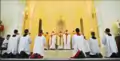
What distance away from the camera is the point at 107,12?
489 inches

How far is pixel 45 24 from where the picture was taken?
1219 cm

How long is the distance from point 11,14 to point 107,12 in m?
5.45

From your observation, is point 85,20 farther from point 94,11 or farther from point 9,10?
point 9,10

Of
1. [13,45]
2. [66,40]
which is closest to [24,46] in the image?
[13,45]

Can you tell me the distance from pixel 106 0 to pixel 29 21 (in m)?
4.61

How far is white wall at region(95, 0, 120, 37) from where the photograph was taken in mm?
12086

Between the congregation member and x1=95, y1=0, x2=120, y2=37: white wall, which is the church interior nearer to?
x1=95, y1=0, x2=120, y2=37: white wall

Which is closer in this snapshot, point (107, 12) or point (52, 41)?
point (52, 41)

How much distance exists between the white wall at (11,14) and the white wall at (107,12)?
172 inches

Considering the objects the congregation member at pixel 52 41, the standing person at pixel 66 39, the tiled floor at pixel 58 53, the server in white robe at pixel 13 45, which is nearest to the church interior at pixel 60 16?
the standing person at pixel 66 39

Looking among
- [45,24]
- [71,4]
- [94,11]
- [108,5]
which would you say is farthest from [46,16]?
[108,5]

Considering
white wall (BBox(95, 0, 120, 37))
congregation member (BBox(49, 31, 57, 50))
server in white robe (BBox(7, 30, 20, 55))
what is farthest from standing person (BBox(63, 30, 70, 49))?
server in white robe (BBox(7, 30, 20, 55))

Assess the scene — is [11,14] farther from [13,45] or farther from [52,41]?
[13,45]

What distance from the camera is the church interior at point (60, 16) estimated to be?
11.9 m
